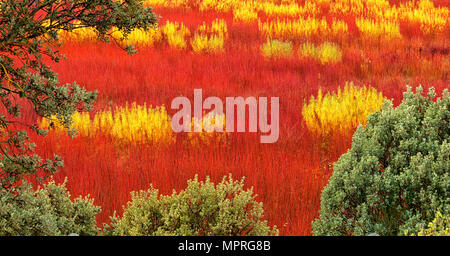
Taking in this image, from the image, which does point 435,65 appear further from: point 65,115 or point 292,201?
point 65,115

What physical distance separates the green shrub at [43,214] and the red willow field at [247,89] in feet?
2.68

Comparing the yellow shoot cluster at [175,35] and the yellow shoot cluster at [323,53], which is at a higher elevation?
the yellow shoot cluster at [175,35]

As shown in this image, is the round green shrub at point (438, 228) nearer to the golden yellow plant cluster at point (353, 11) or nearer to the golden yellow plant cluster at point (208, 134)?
the golden yellow plant cluster at point (208, 134)

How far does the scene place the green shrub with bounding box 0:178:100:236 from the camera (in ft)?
8.67

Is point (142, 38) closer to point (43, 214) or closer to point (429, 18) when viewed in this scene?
point (429, 18)

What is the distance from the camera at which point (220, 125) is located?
5680 millimetres

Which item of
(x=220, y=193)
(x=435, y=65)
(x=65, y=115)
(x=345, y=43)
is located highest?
(x=345, y=43)

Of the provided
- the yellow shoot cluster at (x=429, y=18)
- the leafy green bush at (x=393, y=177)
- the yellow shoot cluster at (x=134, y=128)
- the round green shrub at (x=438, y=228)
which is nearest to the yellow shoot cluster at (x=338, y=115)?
the yellow shoot cluster at (x=134, y=128)

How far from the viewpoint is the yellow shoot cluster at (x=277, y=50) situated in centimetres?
1011

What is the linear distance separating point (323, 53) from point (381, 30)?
3.37m

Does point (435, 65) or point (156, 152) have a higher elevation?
point (435, 65)

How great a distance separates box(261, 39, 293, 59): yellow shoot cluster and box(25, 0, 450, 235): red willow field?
4 centimetres

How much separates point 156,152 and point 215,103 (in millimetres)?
2143
